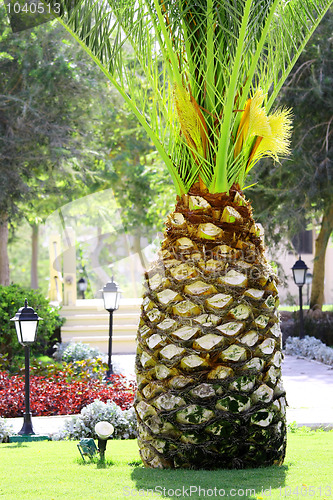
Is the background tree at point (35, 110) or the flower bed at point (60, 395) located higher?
the background tree at point (35, 110)

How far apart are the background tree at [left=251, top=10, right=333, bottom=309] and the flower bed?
6.93m

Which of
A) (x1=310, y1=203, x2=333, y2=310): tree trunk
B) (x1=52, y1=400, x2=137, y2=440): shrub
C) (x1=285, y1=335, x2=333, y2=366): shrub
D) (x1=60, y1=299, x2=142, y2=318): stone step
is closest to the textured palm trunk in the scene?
(x1=52, y1=400, x2=137, y2=440): shrub

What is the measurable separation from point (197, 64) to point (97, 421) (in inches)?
147

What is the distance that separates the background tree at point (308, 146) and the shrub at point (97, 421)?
856 cm

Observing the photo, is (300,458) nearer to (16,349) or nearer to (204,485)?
(204,485)

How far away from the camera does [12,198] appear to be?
14164 millimetres

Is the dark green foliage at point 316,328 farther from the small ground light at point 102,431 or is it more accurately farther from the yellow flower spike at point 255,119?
the yellow flower spike at point 255,119

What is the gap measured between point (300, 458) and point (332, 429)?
211 centimetres

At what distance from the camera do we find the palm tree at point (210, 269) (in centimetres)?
397

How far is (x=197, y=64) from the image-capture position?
427 centimetres

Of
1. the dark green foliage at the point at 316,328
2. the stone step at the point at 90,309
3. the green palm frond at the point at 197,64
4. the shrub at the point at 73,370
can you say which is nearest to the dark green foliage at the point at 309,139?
the dark green foliage at the point at 316,328

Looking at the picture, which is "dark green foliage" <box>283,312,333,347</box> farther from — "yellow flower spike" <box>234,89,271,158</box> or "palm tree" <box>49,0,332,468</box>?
"yellow flower spike" <box>234,89,271,158</box>

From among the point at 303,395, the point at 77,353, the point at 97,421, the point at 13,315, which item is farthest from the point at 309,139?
the point at 97,421

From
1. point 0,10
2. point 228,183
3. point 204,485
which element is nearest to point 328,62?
point 0,10
